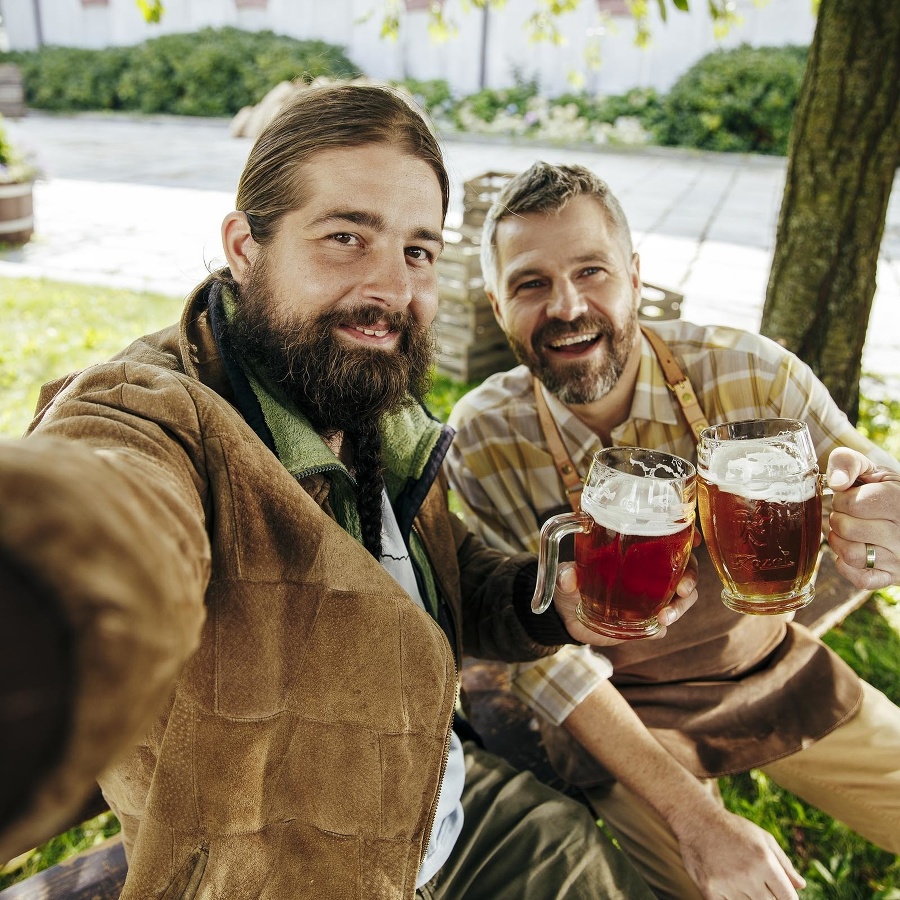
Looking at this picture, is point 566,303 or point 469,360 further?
point 469,360

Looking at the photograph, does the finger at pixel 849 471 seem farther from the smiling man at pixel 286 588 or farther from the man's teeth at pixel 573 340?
the man's teeth at pixel 573 340

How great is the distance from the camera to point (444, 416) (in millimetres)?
5090

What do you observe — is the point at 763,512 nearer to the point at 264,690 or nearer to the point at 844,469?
the point at 844,469

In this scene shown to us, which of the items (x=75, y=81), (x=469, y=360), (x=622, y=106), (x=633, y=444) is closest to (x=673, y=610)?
(x=633, y=444)

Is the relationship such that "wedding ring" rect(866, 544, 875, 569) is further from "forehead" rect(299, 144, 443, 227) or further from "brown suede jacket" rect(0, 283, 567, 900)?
"forehead" rect(299, 144, 443, 227)

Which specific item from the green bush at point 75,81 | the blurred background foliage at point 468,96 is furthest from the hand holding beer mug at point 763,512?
the green bush at point 75,81

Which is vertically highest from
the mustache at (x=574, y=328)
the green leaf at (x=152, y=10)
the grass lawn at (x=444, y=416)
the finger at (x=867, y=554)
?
the green leaf at (x=152, y=10)

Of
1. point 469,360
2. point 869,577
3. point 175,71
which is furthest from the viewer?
point 175,71

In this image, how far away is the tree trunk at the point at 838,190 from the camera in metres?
3.36

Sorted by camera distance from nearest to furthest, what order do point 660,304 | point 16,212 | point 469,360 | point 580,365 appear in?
point 580,365 < point 660,304 < point 469,360 < point 16,212

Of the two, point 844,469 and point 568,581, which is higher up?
point 844,469

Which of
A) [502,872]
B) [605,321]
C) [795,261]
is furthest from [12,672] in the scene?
[795,261]

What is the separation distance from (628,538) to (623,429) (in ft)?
3.09

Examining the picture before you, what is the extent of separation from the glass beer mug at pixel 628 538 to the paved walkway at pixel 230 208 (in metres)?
0.92
